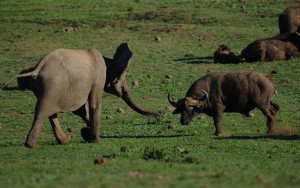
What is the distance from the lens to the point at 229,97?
19.3 metres

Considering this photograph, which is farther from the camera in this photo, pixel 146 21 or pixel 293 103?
pixel 146 21

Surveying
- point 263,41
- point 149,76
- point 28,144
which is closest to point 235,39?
point 263,41

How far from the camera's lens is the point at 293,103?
72.9 ft

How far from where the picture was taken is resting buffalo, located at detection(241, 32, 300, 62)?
2719cm

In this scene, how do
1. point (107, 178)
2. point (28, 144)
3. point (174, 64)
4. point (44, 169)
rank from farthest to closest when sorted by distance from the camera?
1. point (174, 64)
2. point (28, 144)
3. point (44, 169)
4. point (107, 178)

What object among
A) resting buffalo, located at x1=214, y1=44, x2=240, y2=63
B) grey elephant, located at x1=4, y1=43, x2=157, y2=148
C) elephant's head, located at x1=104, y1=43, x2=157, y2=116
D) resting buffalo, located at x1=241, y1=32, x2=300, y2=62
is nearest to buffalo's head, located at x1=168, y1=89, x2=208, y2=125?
elephant's head, located at x1=104, y1=43, x2=157, y2=116

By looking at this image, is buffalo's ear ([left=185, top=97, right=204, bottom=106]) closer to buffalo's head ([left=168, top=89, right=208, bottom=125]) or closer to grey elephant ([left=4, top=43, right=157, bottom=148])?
buffalo's head ([left=168, top=89, right=208, bottom=125])

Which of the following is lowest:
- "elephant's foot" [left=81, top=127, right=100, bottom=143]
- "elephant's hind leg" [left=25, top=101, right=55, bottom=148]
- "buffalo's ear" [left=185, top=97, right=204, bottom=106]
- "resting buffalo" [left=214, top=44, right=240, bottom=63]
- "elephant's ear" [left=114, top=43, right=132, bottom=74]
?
"resting buffalo" [left=214, top=44, right=240, bottom=63]

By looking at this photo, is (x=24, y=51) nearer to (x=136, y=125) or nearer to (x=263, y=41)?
(x=263, y=41)

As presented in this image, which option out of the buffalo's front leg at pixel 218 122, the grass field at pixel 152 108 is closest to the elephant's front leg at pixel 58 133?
the grass field at pixel 152 108

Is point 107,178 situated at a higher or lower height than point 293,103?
higher

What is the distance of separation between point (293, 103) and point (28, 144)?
8.38 m

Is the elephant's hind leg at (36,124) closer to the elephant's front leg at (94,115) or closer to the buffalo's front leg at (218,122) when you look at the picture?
the elephant's front leg at (94,115)

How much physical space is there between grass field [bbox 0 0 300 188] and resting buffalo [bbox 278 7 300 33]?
3.82ft
